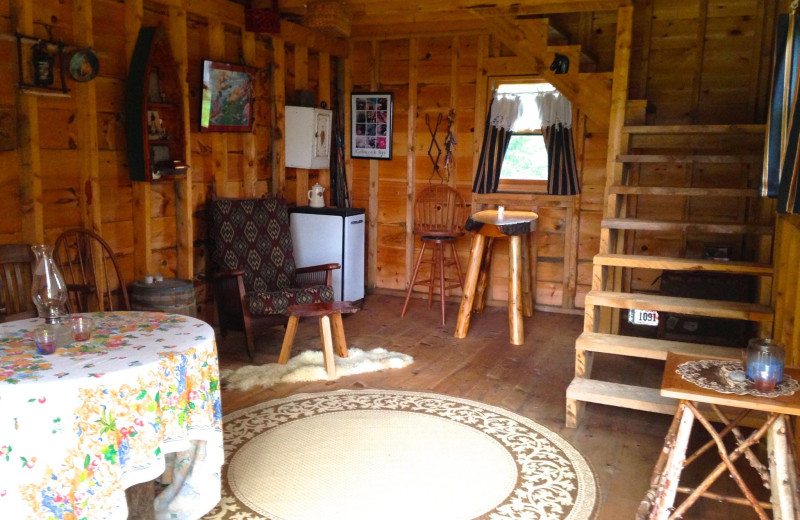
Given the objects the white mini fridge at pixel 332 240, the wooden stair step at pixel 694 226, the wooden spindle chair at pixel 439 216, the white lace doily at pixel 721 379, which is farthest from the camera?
the wooden spindle chair at pixel 439 216

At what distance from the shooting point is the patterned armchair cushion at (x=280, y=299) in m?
4.44

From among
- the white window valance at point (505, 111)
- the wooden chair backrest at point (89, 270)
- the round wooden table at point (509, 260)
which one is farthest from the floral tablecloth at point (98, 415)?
the white window valance at point (505, 111)

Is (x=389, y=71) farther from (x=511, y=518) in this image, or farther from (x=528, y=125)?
(x=511, y=518)

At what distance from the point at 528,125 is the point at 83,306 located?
3.90 meters

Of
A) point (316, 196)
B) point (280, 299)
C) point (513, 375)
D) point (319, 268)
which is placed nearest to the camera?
point (513, 375)

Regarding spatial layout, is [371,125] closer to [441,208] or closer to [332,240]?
[441,208]

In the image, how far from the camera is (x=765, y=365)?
2.15 meters

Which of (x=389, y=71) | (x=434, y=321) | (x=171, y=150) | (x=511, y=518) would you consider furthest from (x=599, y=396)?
(x=389, y=71)

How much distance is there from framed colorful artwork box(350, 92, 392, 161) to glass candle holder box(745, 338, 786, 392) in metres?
4.60

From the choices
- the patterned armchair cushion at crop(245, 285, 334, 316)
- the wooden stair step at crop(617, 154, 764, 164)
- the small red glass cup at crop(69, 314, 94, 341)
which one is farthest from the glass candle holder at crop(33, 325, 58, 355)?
the wooden stair step at crop(617, 154, 764, 164)

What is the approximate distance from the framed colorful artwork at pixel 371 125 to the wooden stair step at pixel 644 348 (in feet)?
11.3

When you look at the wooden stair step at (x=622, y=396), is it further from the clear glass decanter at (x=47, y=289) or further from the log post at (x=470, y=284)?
the clear glass decanter at (x=47, y=289)

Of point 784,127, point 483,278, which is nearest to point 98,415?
point 784,127

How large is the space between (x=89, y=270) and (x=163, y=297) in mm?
461
